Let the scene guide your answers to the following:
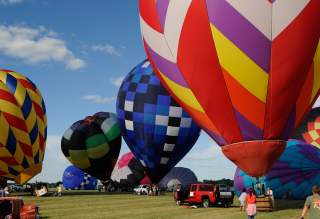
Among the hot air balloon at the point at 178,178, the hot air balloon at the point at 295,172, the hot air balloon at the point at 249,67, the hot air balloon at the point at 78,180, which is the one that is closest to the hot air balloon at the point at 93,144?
the hot air balloon at the point at 178,178

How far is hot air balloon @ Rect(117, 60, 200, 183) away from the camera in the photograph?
33906 millimetres

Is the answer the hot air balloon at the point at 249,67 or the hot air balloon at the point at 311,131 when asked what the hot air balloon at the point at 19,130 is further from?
the hot air balloon at the point at 311,131

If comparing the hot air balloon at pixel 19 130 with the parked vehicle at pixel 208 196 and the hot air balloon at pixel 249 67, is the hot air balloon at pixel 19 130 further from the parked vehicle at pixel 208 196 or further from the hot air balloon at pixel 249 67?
the hot air balloon at pixel 249 67

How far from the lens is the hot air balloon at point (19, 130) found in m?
34.7

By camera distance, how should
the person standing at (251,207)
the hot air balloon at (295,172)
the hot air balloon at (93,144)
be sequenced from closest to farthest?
the person standing at (251,207) < the hot air balloon at (295,172) < the hot air balloon at (93,144)

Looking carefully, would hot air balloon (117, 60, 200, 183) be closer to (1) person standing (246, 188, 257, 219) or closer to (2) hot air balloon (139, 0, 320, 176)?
(2) hot air balloon (139, 0, 320, 176)

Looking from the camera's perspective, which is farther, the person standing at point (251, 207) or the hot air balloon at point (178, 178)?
the hot air balloon at point (178, 178)

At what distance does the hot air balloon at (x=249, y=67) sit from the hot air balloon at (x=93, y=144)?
3172 centimetres

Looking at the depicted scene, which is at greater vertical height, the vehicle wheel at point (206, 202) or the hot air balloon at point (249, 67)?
the hot air balloon at point (249, 67)

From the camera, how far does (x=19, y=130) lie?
115 ft

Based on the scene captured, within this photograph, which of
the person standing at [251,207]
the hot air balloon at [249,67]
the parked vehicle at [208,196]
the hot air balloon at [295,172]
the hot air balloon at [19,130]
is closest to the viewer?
the person standing at [251,207]

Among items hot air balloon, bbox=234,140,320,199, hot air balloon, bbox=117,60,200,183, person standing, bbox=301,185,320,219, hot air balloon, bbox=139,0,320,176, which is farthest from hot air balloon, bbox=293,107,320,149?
person standing, bbox=301,185,320,219

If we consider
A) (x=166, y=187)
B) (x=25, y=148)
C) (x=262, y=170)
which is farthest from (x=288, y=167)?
(x=166, y=187)

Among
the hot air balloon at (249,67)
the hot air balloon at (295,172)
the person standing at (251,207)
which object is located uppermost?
the hot air balloon at (249,67)
